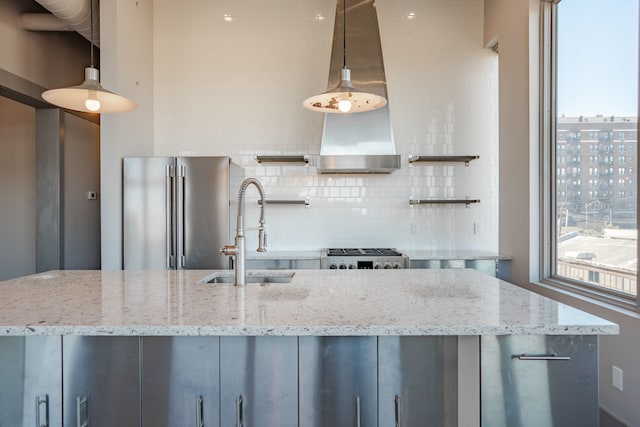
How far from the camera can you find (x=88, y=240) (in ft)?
16.0

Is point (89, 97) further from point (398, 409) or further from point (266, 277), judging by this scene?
point (398, 409)

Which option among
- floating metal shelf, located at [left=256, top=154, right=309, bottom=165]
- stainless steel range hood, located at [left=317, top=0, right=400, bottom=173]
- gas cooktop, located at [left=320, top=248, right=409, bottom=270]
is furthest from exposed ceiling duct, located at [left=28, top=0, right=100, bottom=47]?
gas cooktop, located at [left=320, top=248, right=409, bottom=270]

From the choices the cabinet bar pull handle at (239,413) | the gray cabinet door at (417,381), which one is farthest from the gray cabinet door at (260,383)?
the gray cabinet door at (417,381)

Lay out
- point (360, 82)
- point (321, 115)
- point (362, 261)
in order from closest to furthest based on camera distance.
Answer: point (362, 261) < point (360, 82) < point (321, 115)

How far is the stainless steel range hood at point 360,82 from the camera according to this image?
12.0ft

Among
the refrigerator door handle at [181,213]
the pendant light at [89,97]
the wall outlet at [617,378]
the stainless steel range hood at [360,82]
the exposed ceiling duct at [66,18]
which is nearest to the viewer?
the pendant light at [89,97]

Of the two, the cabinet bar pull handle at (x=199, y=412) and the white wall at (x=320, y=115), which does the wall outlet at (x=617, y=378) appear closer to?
the white wall at (x=320, y=115)

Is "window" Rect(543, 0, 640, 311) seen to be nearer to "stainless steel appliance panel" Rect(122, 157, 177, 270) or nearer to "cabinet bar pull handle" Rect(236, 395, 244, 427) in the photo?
"cabinet bar pull handle" Rect(236, 395, 244, 427)

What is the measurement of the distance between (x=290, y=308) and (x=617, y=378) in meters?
2.13


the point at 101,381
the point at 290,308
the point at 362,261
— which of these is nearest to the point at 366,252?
the point at 362,261

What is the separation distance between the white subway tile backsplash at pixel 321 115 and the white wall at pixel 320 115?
0.03 feet

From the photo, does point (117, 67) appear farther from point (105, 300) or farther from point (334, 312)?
point (334, 312)

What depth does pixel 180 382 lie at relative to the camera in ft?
4.42

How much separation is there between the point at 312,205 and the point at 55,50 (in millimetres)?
3213
